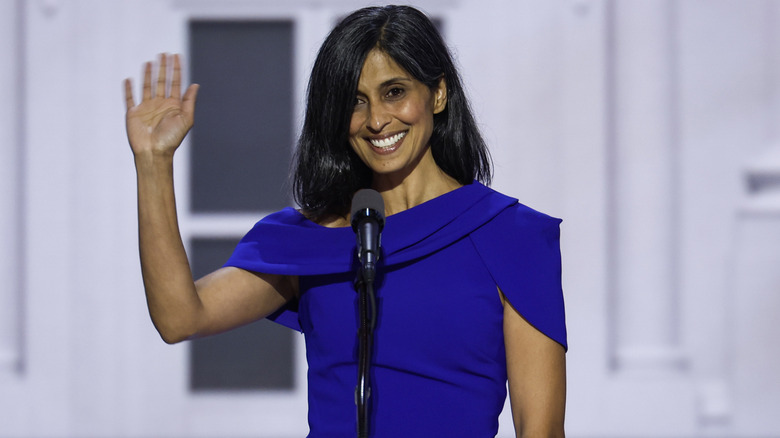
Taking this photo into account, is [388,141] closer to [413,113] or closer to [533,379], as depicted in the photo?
[413,113]

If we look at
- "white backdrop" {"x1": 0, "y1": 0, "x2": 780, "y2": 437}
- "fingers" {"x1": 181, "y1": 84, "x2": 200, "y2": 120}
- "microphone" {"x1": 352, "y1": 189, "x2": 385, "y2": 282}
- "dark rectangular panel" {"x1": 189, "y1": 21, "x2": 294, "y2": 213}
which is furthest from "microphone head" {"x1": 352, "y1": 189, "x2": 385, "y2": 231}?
"dark rectangular panel" {"x1": 189, "y1": 21, "x2": 294, "y2": 213}

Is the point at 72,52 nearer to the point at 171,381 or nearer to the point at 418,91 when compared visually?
the point at 171,381

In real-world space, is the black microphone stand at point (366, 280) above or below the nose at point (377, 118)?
below

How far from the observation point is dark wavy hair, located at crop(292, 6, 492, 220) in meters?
1.63

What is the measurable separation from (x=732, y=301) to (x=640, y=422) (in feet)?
1.59

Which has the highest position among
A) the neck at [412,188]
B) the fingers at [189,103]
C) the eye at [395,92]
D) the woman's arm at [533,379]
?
the eye at [395,92]

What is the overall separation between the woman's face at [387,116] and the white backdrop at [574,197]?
1468 millimetres

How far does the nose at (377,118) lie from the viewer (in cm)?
163

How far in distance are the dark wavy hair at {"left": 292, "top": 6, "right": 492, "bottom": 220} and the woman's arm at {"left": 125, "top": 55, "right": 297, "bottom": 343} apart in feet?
0.75

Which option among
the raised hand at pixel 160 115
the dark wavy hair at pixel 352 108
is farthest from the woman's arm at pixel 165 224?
the dark wavy hair at pixel 352 108

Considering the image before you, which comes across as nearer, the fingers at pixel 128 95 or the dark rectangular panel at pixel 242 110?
the fingers at pixel 128 95

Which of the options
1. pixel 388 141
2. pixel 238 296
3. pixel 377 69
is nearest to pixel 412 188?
pixel 388 141

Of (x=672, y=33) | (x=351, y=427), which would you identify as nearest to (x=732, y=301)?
(x=672, y=33)

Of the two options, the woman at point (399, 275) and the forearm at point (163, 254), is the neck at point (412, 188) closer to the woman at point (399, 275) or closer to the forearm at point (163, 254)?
the woman at point (399, 275)
